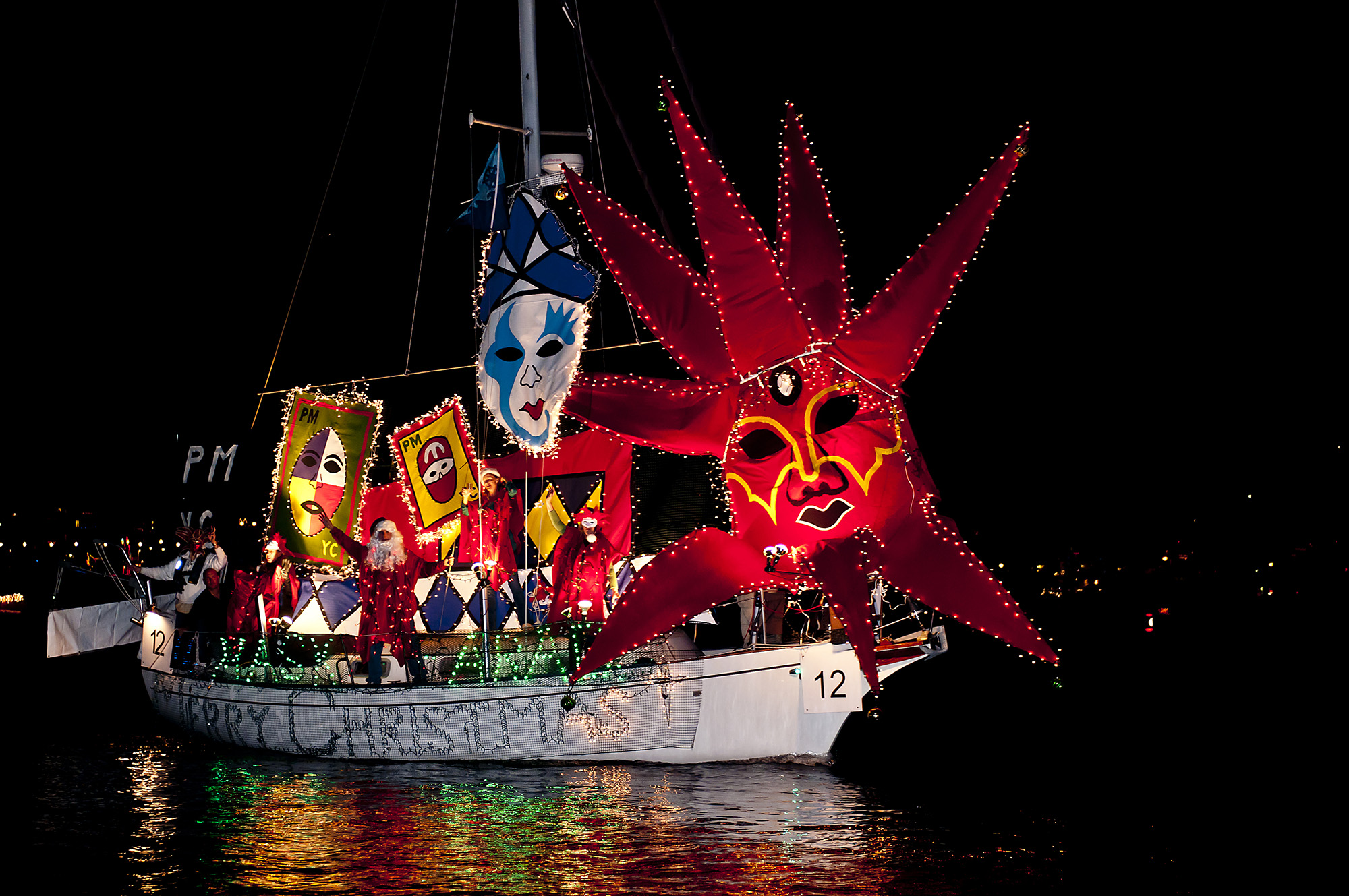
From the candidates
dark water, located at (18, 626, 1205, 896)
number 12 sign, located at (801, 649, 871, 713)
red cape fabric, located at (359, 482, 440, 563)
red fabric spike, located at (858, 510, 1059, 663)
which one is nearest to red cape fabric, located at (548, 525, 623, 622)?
dark water, located at (18, 626, 1205, 896)

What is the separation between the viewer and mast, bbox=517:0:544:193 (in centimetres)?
1600

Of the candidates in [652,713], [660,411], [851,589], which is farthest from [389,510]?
[851,589]

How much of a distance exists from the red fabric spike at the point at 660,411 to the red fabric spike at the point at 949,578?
1544 millimetres

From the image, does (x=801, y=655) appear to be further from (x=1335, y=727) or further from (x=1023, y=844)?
(x=1335, y=727)

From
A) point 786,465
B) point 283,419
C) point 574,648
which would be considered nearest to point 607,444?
point 574,648

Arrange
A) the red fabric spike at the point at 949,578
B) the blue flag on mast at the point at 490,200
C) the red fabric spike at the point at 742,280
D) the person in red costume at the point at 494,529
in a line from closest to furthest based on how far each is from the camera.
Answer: the red fabric spike at the point at 949,578, the red fabric spike at the point at 742,280, the person in red costume at the point at 494,529, the blue flag on mast at the point at 490,200

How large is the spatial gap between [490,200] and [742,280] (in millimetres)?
5821

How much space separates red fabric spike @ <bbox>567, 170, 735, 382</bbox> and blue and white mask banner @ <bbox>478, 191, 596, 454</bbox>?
11.3ft

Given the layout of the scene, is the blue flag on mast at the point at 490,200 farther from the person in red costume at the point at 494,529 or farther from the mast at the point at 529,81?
the person in red costume at the point at 494,529

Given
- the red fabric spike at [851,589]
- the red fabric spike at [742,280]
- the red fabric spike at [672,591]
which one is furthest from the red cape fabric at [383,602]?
the red fabric spike at [851,589]

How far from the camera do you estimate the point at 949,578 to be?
32.6 ft

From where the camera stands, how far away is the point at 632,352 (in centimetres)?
1588

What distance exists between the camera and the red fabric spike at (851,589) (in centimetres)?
978

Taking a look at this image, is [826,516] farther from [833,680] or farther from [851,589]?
[833,680]
